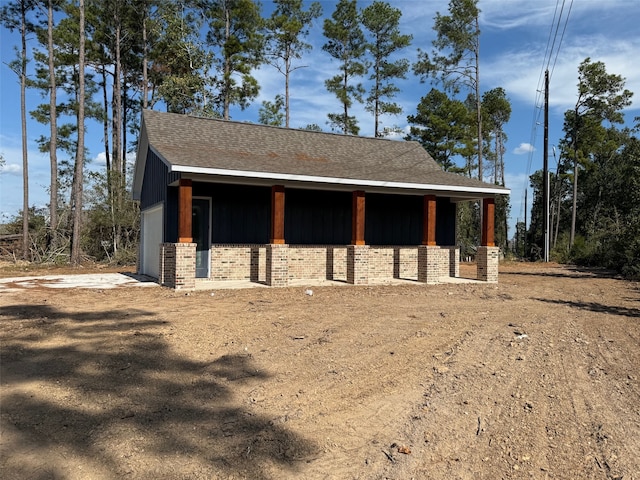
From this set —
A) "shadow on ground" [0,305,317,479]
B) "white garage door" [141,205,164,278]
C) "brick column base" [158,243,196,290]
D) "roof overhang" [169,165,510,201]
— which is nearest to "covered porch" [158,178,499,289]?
"brick column base" [158,243,196,290]

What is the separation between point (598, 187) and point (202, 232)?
44438 millimetres

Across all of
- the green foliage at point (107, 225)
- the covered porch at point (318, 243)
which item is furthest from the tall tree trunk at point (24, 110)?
the covered porch at point (318, 243)

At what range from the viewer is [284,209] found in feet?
43.2

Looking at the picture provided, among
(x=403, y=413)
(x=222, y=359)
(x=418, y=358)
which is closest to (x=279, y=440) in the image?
(x=403, y=413)

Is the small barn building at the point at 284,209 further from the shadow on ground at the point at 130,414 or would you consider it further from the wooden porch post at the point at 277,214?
the shadow on ground at the point at 130,414

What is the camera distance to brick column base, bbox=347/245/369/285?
12.9m

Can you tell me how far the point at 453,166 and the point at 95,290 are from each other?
26614 millimetres

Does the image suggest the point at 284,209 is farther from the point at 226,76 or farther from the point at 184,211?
the point at 226,76

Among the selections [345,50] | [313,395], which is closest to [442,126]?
[345,50]

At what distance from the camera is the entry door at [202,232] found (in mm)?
12898

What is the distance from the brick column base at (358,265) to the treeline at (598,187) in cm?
1030

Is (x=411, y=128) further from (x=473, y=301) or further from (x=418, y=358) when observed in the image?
(x=418, y=358)

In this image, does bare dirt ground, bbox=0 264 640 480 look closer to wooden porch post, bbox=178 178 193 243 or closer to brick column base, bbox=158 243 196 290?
brick column base, bbox=158 243 196 290

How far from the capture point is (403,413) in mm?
3883
